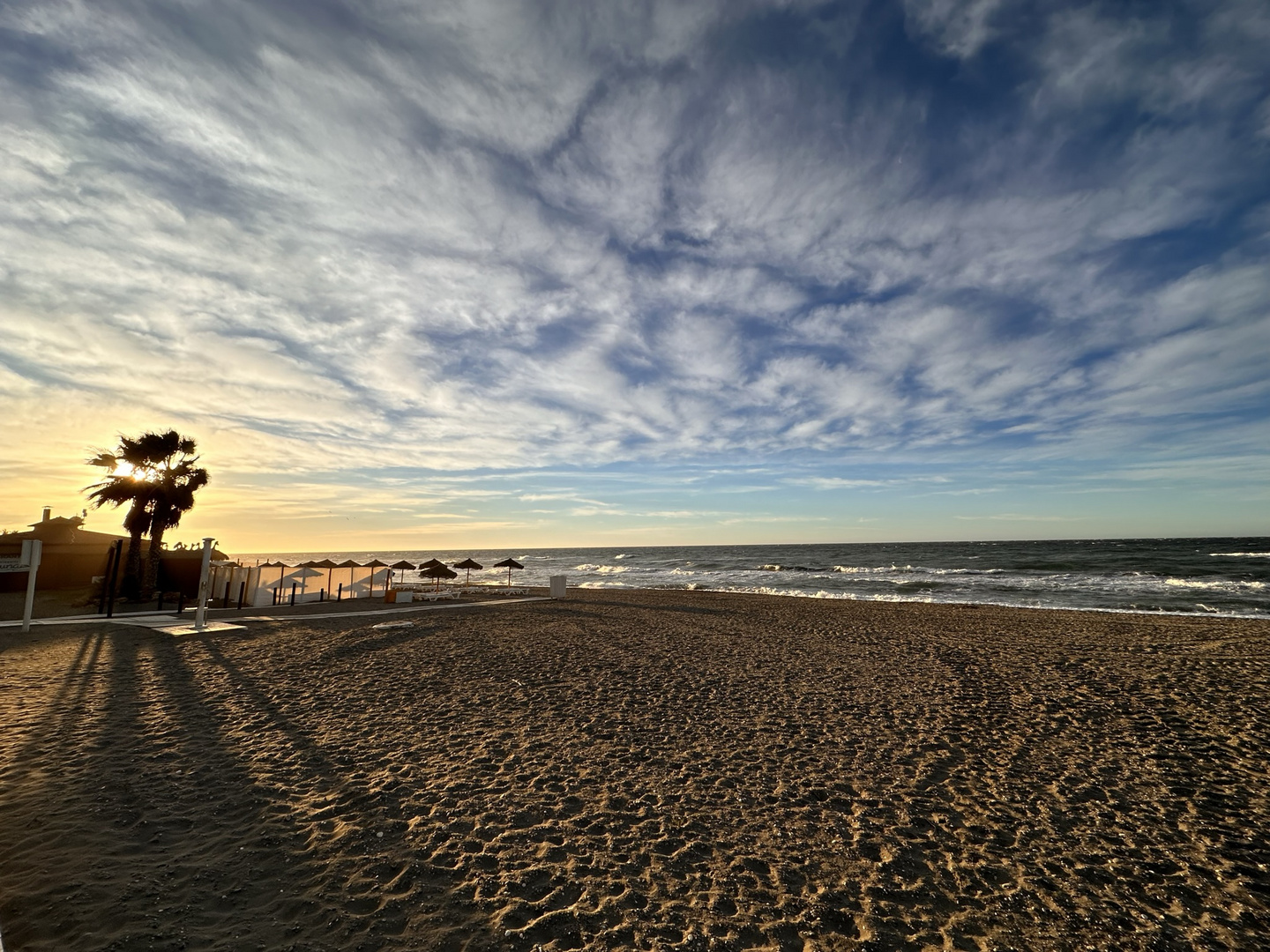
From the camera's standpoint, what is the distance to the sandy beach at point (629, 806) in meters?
4.27

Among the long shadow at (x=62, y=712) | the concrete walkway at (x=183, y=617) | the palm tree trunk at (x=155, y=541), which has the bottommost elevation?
the long shadow at (x=62, y=712)

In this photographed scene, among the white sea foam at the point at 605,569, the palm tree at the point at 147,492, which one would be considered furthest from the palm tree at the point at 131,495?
the white sea foam at the point at 605,569

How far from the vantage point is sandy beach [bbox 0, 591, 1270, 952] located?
427 cm

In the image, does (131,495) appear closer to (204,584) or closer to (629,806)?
(204,584)

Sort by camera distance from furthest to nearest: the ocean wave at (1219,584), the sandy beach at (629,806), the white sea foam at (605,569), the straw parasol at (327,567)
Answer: the white sea foam at (605,569) < the ocean wave at (1219,584) < the straw parasol at (327,567) < the sandy beach at (629,806)

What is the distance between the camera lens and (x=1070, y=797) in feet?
20.9

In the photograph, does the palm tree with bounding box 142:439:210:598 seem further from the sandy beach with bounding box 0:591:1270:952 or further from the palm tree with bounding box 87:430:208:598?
the sandy beach with bounding box 0:591:1270:952

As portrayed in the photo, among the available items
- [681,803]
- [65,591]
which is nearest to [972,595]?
[681,803]

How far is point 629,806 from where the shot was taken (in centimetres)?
612

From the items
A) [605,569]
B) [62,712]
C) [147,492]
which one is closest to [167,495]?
[147,492]

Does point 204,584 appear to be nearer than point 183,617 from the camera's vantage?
Yes

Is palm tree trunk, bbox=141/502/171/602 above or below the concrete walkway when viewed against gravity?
above

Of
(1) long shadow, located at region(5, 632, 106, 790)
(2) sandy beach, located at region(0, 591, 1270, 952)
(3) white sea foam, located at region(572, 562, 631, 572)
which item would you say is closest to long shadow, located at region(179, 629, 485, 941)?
(2) sandy beach, located at region(0, 591, 1270, 952)

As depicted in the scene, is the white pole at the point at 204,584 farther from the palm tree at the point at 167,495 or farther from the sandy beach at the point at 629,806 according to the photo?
the palm tree at the point at 167,495
